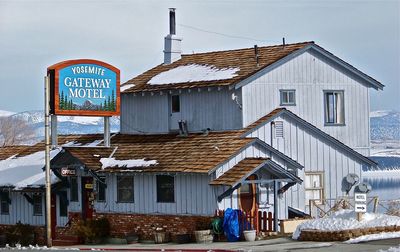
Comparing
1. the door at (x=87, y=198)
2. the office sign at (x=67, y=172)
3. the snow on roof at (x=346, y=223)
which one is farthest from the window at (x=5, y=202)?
the snow on roof at (x=346, y=223)

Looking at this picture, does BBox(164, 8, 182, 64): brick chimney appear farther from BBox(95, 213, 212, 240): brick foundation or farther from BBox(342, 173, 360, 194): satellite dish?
BBox(342, 173, 360, 194): satellite dish

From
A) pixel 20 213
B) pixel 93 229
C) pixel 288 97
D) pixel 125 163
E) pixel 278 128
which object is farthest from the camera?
pixel 20 213

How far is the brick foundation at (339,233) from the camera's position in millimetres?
36125

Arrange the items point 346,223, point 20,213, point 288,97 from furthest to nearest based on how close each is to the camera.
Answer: point 20,213 → point 288,97 → point 346,223

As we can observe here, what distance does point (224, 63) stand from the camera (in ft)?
161

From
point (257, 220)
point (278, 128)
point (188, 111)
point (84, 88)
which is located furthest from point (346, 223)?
point (84, 88)

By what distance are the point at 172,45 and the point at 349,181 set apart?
12213 mm

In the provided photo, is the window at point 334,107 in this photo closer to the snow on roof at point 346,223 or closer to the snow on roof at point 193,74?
the snow on roof at point 193,74

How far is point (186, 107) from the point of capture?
48.2m

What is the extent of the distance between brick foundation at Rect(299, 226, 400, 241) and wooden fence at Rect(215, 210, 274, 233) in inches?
145

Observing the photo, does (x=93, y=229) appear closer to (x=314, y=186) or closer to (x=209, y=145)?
(x=209, y=145)

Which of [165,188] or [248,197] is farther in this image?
[165,188]

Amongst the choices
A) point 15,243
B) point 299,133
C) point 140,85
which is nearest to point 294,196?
point 299,133

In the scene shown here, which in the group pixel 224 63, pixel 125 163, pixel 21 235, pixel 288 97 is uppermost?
pixel 224 63
